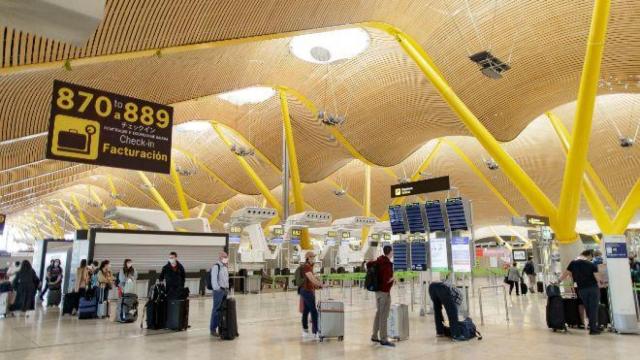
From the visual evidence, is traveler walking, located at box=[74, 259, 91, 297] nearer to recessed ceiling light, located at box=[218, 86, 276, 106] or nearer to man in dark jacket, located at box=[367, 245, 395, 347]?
man in dark jacket, located at box=[367, 245, 395, 347]

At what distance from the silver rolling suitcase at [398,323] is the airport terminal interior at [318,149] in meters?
0.03

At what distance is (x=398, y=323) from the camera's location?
8.55 metres

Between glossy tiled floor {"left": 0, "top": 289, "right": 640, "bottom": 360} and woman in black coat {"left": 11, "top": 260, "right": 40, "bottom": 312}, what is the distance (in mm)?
2450

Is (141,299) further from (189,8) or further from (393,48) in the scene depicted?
(393,48)

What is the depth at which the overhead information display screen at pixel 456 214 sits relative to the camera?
35.8ft

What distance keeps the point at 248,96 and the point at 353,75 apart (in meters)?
8.40

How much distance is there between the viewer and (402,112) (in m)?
25.7

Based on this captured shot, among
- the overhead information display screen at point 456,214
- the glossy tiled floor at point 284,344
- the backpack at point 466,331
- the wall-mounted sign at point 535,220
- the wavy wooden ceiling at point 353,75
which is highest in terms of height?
the wavy wooden ceiling at point 353,75

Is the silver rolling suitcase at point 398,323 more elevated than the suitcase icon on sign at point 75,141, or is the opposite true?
the suitcase icon on sign at point 75,141

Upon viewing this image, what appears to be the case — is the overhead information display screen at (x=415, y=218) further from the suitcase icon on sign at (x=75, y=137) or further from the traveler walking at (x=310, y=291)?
the suitcase icon on sign at (x=75, y=137)

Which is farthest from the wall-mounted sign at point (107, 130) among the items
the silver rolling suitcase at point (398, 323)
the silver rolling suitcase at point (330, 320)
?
the silver rolling suitcase at point (398, 323)

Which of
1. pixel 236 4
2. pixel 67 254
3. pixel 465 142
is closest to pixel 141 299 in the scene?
pixel 67 254

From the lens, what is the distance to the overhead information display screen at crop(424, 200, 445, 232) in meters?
11.3

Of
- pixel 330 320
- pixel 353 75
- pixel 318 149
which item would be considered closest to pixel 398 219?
pixel 330 320
